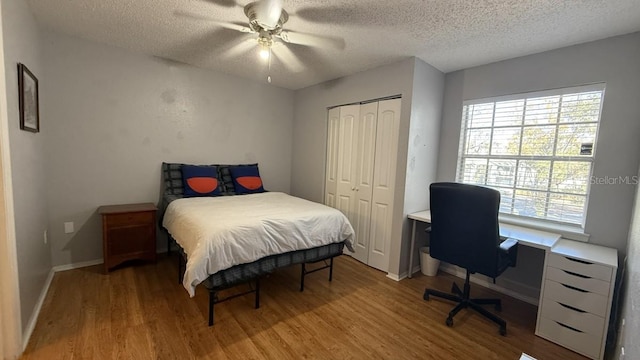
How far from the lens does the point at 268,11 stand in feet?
5.87

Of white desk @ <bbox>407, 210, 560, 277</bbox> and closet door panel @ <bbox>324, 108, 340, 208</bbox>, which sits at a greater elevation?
closet door panel @ <bbox>324, 108, 340, 208</bbox>

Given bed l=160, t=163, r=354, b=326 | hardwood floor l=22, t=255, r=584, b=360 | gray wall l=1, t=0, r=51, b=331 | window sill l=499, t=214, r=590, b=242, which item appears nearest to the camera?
gray wall l=1, t=0, r=51, b=331

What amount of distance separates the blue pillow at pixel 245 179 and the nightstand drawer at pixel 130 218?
3.44ft

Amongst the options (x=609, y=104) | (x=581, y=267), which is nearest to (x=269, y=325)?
(x=581, y=267)

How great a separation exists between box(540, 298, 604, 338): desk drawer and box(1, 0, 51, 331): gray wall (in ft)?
11.9

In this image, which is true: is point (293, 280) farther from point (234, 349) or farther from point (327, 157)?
point (327, 157)

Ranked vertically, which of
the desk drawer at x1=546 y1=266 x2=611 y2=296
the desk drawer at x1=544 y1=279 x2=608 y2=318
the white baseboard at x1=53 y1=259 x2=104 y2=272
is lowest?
the white baseboard at x1=53 y1=259 x2=104 y2=272

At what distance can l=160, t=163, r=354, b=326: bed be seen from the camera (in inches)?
73.5

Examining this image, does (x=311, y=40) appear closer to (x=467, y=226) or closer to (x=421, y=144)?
(x=421, y=144)

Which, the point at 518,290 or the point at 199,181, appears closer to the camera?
the point at 518,290

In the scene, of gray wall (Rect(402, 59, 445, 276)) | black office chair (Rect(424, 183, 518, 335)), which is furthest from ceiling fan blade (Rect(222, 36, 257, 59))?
black office chair (Rect(424, 183, 518, 335))

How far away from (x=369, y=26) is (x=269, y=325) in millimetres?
2498

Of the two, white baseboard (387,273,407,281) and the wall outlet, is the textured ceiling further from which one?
white baseboard (387,273,407,281)

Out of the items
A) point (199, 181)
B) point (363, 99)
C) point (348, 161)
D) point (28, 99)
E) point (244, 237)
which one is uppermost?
point (363, 99)
